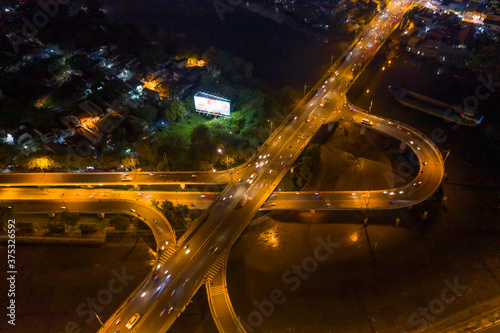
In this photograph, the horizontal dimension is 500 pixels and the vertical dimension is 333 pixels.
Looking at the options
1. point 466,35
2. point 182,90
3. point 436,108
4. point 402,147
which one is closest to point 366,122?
point 402,147

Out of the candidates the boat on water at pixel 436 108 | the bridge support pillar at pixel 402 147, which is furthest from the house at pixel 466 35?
the bridge support pillar at pixel 402 147

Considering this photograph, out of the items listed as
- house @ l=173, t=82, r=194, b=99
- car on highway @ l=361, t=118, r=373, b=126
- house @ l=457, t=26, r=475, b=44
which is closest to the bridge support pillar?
car on highway @ l=361, t=118, r=373, b=126

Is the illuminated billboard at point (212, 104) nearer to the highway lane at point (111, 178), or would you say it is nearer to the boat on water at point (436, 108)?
the highway lane at point (111, 178)

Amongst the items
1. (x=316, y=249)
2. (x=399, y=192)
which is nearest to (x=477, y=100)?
(x=399, y=192)

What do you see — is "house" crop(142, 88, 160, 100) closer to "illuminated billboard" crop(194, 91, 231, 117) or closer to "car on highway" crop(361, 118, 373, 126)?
"illuminated billboard" crop(194, 91, 231, 117)

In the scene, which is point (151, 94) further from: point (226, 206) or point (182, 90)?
point (226, 206)

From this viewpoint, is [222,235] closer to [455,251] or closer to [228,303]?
[228,303]

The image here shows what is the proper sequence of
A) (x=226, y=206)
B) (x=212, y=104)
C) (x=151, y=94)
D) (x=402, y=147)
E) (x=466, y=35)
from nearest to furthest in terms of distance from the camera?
(x=226, y=206)
(x=402, y=147)
(x=212, y=104)
(x=151, y=94)
(x=466, y=35)
